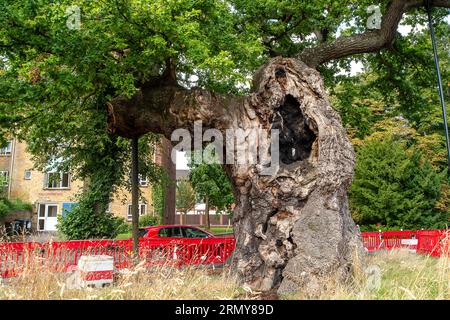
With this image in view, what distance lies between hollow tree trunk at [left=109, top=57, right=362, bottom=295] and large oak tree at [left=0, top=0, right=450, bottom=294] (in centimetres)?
2

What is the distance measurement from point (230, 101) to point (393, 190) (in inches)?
615

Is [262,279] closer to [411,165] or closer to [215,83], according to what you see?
[215,83]

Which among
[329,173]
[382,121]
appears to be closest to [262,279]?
[329,173]

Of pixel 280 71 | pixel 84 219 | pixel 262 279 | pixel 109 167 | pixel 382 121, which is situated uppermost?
pixel 382 121

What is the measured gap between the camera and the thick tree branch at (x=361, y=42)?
11.4m

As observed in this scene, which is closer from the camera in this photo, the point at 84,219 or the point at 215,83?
the point at 215,83

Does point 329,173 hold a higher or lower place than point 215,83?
lower

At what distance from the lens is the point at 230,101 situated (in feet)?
31.9

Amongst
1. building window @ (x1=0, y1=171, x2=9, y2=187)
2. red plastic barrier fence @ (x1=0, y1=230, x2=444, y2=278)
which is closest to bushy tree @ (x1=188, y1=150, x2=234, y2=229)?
red plastic barrier fence @ (x1=0, y1=230, x2=444, y2=278)

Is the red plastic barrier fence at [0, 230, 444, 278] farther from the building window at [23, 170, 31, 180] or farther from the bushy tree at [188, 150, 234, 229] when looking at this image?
the building window at [23, 170, 31, 180]

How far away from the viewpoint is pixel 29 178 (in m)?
36.6

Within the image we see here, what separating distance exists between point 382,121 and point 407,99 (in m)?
13.2

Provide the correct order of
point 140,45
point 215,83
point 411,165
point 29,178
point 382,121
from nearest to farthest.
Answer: point 140,45 < point 215,83 < point 411,165 < point 382,121 < point 29,178

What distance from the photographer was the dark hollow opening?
930cm
